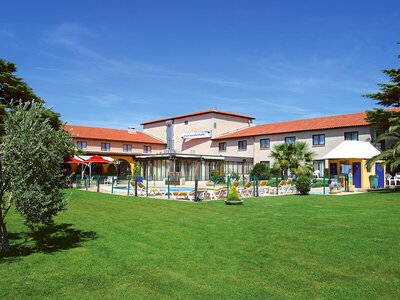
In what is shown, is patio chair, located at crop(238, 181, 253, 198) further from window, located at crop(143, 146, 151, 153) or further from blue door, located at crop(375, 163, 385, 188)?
window, located at crop(143, 146, 151, 153)

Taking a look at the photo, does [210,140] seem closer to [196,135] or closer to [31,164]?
[196,135]

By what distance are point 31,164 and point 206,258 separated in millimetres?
4032

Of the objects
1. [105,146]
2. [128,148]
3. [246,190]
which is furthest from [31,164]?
[128,148]

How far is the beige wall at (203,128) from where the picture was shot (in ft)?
167

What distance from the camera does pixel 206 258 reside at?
276 inches

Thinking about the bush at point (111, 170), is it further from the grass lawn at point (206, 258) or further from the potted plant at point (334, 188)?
the grass lawn at point (206, 258)

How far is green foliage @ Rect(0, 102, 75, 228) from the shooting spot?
652 centimetres

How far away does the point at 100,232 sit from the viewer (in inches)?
380

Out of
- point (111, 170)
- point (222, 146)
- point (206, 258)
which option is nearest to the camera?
point (206, 258)

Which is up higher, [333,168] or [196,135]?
[196,135]

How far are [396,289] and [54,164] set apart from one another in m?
6.84

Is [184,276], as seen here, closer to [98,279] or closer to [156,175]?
[98,279]

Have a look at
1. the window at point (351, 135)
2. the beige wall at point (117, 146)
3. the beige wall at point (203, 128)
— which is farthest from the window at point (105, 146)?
the window at point (351, 135)

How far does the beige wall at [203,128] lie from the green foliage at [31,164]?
4284 cm
